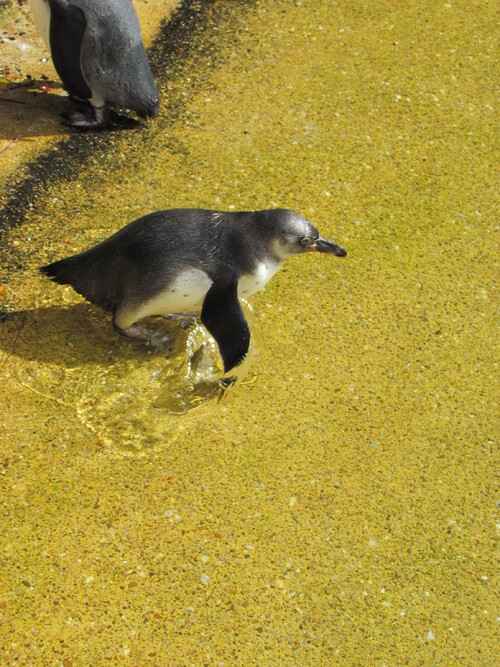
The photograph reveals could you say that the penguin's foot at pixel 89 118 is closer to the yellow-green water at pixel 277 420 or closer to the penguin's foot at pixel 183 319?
the yellow-green water at pixel 277 420

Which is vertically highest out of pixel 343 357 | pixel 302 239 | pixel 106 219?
pixel 302 239

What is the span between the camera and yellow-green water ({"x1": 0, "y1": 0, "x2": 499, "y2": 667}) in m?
2.27

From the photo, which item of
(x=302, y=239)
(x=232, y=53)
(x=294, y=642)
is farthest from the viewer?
(x=232, y=53)

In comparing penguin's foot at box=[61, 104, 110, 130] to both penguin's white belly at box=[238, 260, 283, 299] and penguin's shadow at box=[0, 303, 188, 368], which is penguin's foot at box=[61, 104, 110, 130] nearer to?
penguin's shadow at box=[0, 303, 188, 368]

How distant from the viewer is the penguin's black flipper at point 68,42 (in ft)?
11.2

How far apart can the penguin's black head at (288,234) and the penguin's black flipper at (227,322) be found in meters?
0.26

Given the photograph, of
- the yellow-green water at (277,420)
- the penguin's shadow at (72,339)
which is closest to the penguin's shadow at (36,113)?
the yellow-green water at (277,420)

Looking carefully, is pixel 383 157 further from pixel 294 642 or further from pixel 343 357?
pixel 294 642

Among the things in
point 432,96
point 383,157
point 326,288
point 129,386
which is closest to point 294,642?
point 129,386

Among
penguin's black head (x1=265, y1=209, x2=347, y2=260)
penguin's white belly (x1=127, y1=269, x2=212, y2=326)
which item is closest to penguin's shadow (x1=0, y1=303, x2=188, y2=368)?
penguin's white belly (x1=127, y1=269, x2=212, y2=326)

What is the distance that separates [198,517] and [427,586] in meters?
0.80

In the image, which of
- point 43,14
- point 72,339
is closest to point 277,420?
point 72,339

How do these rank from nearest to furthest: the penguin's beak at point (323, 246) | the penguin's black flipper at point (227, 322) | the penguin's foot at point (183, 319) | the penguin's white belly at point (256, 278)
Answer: the penguin's black flipper at point (227, 322), the penguin's white belly at point (256, 278), the penguin's beak at point (323, 246), the penguin's foot at point (183, 319)

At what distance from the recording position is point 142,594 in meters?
2.26
